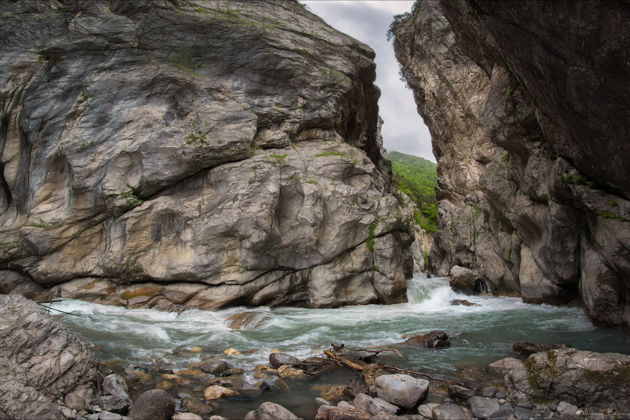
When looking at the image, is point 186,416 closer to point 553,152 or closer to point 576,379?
point 576,379

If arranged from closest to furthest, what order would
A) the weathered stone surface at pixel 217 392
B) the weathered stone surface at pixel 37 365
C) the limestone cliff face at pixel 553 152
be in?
the weathered stone surface at pixel 37 365 → the weathered stone surface at pixel 217 392 → the limestone cliff face at pixel 553 152

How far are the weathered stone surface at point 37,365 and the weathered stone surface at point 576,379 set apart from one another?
23.9 feet

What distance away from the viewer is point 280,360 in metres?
9.65

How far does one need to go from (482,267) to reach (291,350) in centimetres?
2074

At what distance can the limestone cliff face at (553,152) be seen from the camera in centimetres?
838

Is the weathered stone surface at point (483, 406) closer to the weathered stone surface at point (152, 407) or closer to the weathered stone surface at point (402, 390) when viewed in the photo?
the weathered stone surface at point (402, 390)

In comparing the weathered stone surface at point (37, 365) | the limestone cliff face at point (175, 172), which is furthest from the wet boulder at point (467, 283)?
the weathered stone surface at point (37, 365)

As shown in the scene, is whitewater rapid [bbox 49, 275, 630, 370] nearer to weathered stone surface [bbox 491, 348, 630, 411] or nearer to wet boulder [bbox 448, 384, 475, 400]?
wet boulder [bbox 448, 384, 475, 400]

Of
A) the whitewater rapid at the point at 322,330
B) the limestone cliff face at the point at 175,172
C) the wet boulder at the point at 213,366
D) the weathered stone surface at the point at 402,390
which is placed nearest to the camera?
the weathered stone surface at the point at 402,390

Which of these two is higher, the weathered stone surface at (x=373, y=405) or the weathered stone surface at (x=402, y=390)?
the weathered stone surface at (x=402, y=390)

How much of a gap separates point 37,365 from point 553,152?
1713cm

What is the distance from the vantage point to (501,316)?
1648 cm

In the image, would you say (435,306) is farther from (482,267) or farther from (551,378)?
(551,378)

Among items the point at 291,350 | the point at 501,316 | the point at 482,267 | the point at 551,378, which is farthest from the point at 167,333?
the point at 482,267
